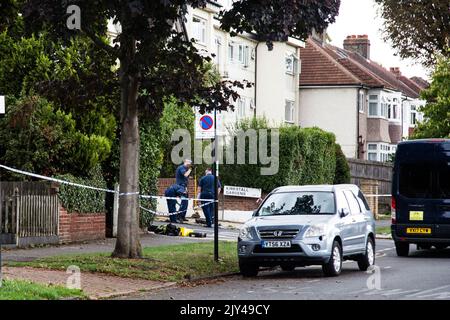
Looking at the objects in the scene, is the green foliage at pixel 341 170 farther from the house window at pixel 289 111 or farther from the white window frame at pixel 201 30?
the house window at pixel 289 111

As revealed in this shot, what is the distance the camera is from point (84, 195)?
80.6 feet

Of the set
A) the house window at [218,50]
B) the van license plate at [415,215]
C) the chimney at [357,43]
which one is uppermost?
the chimney at [357,43]

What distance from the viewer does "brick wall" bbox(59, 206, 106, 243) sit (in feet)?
77.7

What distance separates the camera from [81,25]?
19.0m

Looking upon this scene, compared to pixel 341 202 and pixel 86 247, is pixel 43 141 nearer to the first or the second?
pixel 86 247

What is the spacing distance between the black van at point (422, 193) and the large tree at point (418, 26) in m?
29.5

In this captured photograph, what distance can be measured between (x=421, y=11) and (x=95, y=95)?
37.6 m

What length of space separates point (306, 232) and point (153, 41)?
14.4 ft

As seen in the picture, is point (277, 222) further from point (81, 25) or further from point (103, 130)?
point (103, 130)

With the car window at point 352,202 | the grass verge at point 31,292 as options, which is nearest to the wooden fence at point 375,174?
the car window at point 352,202

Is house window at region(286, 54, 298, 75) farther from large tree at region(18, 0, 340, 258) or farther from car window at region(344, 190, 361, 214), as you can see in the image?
large tree at region(18, 0, 340, 258)

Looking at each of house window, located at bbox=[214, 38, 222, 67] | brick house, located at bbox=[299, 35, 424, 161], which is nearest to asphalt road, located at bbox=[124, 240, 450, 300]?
house window, located at bbox=[214, 38, 222, 67]

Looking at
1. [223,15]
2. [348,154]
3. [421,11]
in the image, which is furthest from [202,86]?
[348,154]

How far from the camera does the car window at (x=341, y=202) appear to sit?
2042 centimetres
